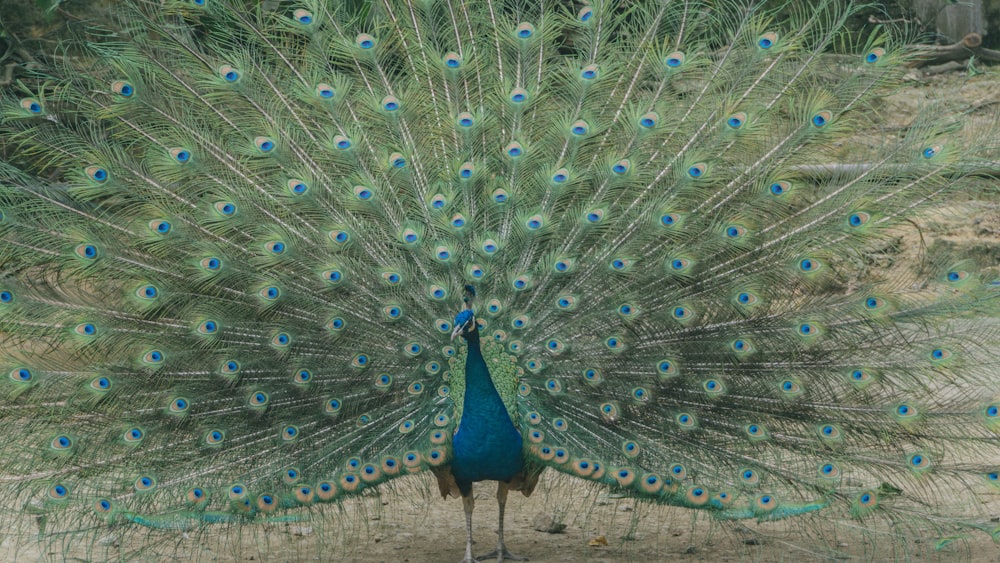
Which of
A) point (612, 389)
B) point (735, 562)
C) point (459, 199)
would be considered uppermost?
point (459, 199)

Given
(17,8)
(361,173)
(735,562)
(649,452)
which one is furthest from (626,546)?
(17,8)

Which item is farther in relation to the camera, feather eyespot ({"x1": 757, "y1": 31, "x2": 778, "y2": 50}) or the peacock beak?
feather eyespot ({"x1": 757, "y1": 31, "x2": 778, "y2": 50})

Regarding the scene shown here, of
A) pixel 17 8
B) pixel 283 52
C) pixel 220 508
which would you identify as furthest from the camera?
pixel 17 8

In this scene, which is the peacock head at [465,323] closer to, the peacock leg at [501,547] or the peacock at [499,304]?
the peacock at [499,304]

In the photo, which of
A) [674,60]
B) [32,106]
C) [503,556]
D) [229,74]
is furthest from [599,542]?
[32,106]

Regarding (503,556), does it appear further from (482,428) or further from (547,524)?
(482,428)

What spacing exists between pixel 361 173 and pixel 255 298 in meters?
0.66

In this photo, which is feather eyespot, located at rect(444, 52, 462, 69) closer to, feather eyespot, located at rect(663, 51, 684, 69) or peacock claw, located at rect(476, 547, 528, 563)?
feather eyespot, located at rect(663, 51, 684, 69)

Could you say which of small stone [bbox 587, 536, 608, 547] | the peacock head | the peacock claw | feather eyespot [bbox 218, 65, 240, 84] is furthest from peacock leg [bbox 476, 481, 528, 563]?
feather eyespot [bbox 218, 65, 240, 84]

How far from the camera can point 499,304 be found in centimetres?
452

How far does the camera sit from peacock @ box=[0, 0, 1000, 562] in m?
4.39

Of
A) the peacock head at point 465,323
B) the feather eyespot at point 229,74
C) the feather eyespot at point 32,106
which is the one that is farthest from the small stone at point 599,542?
the feather eyespot at point 32,106

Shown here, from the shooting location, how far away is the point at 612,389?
14.7 ft

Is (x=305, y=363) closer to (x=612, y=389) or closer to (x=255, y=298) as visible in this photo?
(x=255, y=298)
